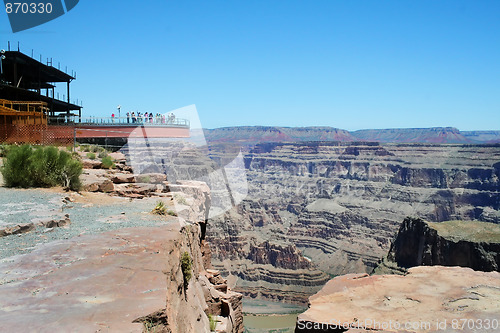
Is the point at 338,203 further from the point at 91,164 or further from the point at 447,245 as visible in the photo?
the point at 91,164

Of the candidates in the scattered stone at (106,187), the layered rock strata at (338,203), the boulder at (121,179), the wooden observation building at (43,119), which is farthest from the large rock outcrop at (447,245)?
the scattered stone at (106,187)

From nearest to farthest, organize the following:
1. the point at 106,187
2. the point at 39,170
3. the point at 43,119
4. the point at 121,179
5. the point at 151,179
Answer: the point at 39,170 → the point at 106,187 → the point at 121,179 → the point at 151,179 → the point at 43,119

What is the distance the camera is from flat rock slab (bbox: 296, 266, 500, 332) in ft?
30.4

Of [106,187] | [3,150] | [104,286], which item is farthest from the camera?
[3,150]

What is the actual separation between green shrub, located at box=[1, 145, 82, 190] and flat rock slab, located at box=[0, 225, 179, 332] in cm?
618

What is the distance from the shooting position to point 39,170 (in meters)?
12.2

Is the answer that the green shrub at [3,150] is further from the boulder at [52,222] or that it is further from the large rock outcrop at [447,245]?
the large rock outcrop at [447,245]

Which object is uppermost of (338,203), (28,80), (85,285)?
(28,80)

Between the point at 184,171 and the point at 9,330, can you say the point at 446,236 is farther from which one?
the point at 9,330

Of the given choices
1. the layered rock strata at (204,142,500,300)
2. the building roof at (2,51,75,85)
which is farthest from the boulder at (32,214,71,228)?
the layered rock strata at (204,142,500,300)

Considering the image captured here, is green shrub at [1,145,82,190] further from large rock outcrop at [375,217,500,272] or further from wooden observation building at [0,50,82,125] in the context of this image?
large rock outcrop at [375,217,500,272]

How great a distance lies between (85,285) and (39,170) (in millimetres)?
8697

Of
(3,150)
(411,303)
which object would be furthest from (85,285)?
(3,150)

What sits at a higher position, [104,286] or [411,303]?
[104,286]
